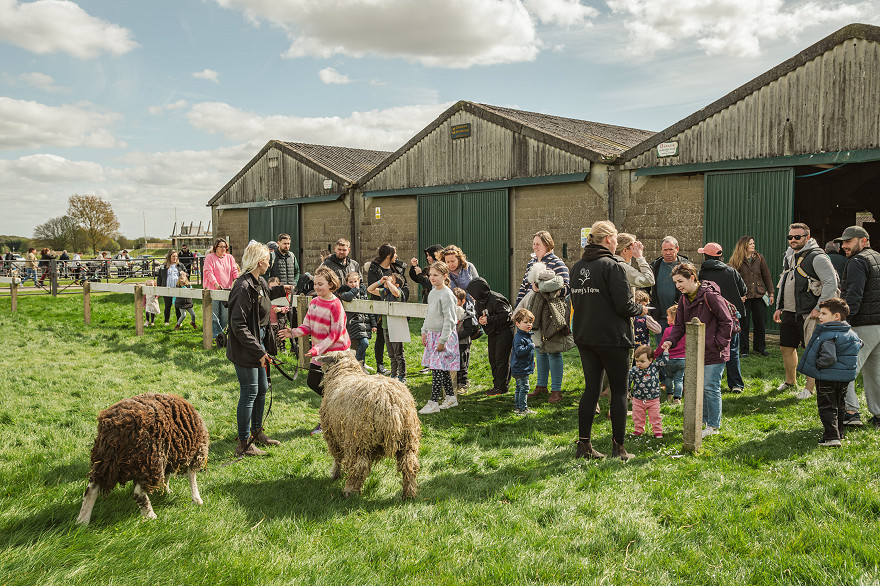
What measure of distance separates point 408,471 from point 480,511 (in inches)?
24.0

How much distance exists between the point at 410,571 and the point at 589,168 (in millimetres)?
11248

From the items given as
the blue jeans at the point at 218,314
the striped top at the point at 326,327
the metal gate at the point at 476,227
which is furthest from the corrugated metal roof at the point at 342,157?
the striped top at the point at 326,327

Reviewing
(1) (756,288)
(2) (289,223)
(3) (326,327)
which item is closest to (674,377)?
(1) (756,288)

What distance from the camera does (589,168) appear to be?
530 inches

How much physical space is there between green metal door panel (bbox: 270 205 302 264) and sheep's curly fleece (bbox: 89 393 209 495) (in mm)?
16435

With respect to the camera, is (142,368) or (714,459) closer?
(714,459)

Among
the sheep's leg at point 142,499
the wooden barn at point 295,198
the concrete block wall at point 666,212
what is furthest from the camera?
the wooden barn at point 295,198

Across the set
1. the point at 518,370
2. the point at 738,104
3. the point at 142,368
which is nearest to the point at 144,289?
the point at 142,368

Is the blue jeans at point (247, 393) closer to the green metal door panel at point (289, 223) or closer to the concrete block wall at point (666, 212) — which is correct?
the concrete block wall at point (666, 212)

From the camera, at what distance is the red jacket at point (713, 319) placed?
5.98 m

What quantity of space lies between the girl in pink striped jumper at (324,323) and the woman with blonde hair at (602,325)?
2.30 m

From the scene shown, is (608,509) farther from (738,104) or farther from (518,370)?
(738,104)

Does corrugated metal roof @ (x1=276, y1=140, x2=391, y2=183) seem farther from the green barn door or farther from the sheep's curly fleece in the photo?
the sheep's curly fleece

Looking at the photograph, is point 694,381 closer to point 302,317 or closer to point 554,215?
point 302,317
